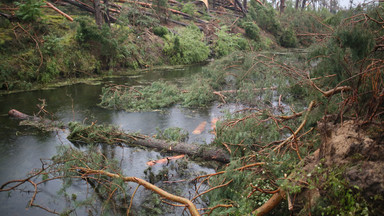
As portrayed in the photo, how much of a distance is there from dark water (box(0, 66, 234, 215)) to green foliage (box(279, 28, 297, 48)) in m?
20.6

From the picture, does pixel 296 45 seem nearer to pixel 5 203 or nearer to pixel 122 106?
pixel 122 106

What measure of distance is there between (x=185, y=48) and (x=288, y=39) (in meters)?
13.1

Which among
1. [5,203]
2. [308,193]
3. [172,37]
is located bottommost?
[5,203]

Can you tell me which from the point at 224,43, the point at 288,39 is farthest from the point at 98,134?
the point at 288,39

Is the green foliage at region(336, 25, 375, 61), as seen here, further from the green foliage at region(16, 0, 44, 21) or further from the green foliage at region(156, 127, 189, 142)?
the green foliage at region(16, 0, 44, 21)

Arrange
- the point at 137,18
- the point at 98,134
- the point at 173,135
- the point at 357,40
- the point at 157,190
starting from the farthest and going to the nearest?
the point at 137,18 → the point at 173,135 → the point at 98,134 → the point at 357,40 → the point at 157,190

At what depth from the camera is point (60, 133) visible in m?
8.24

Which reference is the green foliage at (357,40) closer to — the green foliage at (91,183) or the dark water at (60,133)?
the dark water at (60,133)

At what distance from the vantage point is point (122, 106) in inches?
419

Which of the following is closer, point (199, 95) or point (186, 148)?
point (186, 148)

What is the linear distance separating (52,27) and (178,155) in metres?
11.8

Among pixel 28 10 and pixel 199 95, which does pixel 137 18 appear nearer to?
pixel 28 10

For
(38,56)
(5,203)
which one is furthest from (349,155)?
(38,56)

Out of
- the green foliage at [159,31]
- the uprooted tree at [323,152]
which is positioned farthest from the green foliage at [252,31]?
the uprooted tree at [323,152]
